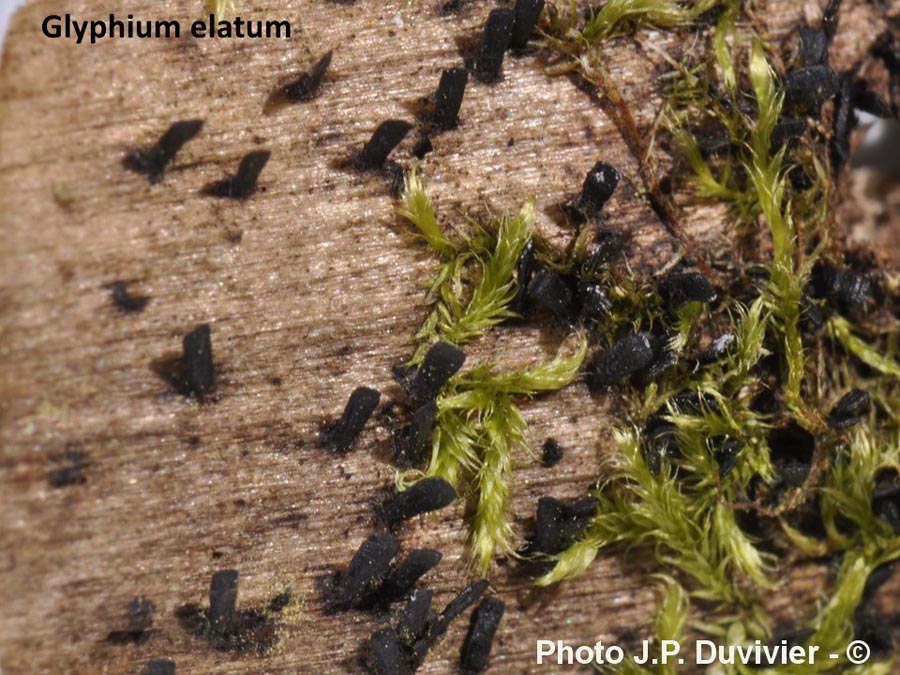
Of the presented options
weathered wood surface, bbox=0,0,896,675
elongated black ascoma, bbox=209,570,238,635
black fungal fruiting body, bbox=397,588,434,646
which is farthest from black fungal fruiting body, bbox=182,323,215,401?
black fungal fruiting body, bbox=397,588,434,646

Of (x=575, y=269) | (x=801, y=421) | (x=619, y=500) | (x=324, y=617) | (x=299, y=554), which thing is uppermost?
(x=575, y=269)

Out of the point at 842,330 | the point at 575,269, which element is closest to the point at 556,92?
the point at 575,269

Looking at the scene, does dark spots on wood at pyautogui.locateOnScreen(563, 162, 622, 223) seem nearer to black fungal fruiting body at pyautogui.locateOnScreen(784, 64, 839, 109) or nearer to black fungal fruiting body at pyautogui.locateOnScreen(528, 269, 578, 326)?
black fungal fruiting body at pyautogui.locateOnScreen(528, 269, 578, 326)

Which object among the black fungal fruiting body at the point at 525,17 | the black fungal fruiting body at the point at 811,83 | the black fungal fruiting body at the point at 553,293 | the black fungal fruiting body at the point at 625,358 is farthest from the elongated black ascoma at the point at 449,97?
the black fungal fruiting body at the point at 811,83

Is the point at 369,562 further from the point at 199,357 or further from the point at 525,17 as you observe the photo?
the point at 525,17

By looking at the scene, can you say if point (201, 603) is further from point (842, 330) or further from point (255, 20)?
point (842, 330)

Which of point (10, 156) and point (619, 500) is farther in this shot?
point (10, 156)

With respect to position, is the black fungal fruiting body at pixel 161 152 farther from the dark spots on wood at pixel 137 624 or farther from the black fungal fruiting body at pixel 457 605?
the black fungal fruiting body at pixel 457 605
